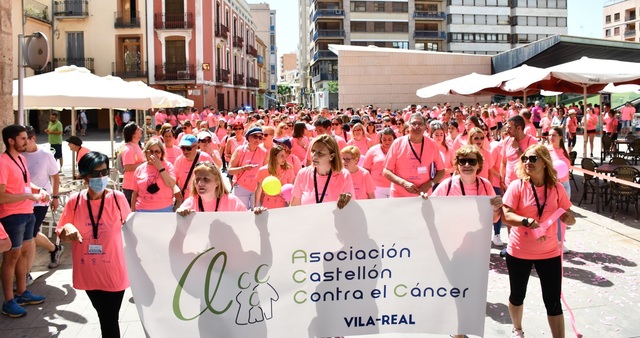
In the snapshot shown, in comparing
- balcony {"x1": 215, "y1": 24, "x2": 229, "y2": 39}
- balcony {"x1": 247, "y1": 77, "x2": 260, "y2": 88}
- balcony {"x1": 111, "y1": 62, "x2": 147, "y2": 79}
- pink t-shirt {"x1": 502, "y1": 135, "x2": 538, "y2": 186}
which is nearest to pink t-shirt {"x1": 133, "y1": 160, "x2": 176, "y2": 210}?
pink t-shirt {"x1": 502, "y1": 135, "x2": 538, "y2": 186}

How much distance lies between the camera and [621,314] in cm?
518

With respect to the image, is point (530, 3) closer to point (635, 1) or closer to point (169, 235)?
point (635, 1)

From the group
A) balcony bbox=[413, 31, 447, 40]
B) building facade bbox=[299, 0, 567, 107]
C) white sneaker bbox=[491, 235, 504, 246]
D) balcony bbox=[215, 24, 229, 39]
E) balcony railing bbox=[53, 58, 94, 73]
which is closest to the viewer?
A: white sneaker bbox=[491, 235, 504, 246]

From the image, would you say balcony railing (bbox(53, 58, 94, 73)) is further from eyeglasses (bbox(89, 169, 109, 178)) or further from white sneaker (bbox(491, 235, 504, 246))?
eyeglasses (bbox(89, 169, 109, 178))

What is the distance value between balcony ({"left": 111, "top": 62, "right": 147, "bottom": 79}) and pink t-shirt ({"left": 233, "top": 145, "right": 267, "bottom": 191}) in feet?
115

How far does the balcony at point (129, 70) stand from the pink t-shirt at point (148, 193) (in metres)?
36.0

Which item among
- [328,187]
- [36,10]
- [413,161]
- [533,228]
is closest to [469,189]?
[533,228]

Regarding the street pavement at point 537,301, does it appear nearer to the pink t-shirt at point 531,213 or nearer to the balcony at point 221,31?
the pink t-shirt at point 531,213

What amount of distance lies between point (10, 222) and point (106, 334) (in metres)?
1.99

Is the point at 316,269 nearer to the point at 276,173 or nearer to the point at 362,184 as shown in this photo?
the point at 362,184

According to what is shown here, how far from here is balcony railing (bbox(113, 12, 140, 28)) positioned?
4003cm

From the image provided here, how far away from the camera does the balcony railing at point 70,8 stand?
39531 mm

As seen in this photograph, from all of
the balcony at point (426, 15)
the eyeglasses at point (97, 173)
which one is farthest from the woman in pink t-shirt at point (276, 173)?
the balcony at point (426, 15)

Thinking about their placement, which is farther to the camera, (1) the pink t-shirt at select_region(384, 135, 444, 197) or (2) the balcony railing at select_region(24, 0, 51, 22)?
(2) the balcony railing at select_region(24, 0, 51, 22)
